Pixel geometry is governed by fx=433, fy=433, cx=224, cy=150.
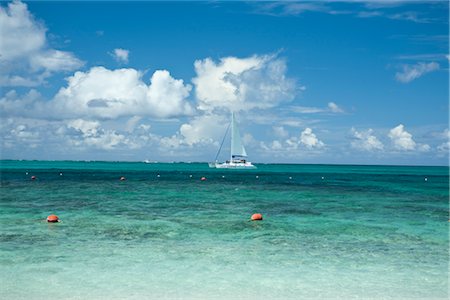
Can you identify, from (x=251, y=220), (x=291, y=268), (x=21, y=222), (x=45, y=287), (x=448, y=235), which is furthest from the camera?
(x=251, y=220)

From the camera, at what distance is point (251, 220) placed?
94.2ft

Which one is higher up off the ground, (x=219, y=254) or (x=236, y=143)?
(x=236, y=143)

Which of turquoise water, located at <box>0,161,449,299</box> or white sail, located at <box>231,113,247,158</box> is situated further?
white sail, located at <box>231,113,247,158</box>

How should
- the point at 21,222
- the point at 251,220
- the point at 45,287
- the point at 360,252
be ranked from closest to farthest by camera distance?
the point at 45,287, the point at 360,252, the point at 21,222, the point at 251,220

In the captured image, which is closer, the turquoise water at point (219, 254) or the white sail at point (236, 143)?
the turquoise water at point (219, 254)

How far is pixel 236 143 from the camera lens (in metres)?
108

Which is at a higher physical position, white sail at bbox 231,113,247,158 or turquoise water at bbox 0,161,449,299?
white sail at bbox 231,113,247,158

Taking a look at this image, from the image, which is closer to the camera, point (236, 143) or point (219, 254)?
point (219, 254)

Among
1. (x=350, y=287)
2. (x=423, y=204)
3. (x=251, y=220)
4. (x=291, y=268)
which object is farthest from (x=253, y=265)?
(x=423, y=204)

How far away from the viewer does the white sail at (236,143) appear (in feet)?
347

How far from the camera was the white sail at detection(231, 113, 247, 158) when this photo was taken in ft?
347

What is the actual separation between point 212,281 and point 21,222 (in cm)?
1643

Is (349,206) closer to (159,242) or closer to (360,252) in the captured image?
(360,252)

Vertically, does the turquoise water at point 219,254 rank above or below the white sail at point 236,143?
below
